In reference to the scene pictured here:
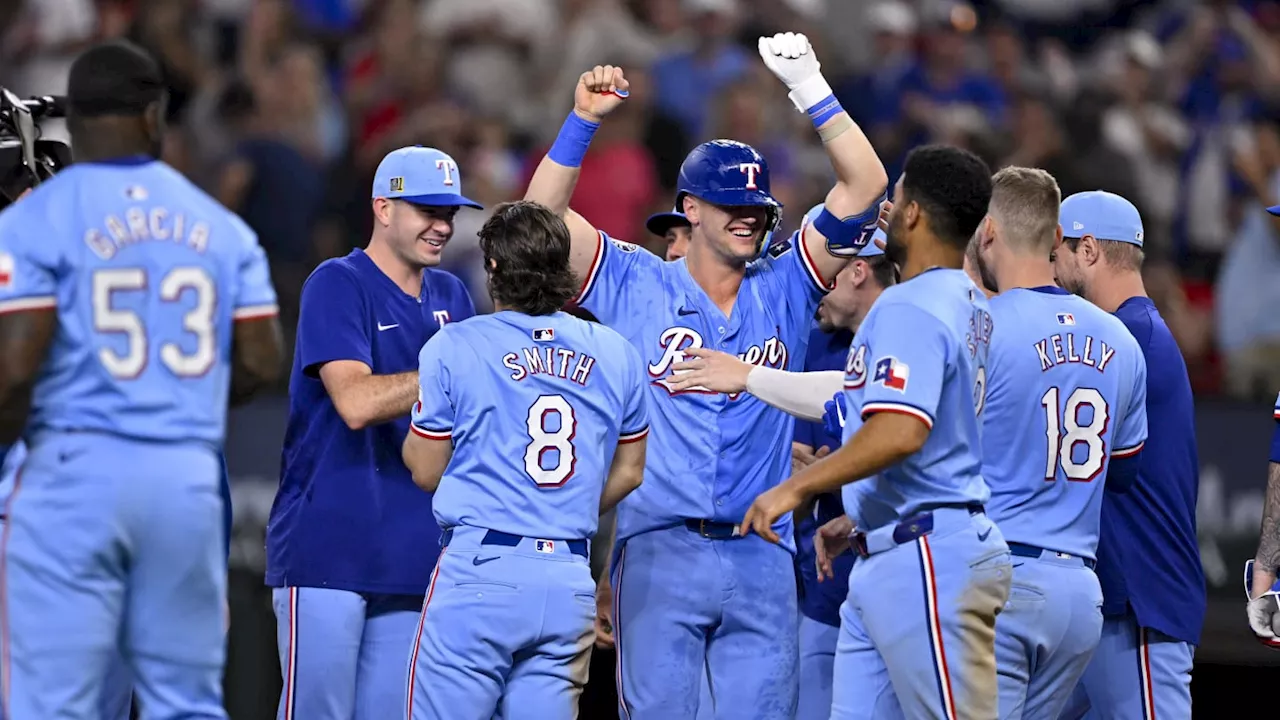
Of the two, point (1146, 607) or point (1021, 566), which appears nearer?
point (1021, 566)

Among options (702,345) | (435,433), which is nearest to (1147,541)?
(702,345)

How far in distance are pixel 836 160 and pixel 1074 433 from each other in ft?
4.49

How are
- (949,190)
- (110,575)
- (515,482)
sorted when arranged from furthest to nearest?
1. (515,482)
2. (949,190)
3. (110,575)

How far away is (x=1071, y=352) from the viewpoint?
5.76 meters

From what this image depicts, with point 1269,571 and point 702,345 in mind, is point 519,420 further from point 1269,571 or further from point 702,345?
point 1269,571

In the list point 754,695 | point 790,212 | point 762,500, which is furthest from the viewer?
point 790,212

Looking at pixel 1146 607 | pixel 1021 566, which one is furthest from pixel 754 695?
pixel 1146 607

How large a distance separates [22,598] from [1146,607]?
3.97 metres

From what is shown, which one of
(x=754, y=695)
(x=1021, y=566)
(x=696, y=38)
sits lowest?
(x=754, y=695)

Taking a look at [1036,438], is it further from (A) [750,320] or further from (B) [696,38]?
(B) [696,38]

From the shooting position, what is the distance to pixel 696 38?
12844 millimetres

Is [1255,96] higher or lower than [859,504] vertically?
higher

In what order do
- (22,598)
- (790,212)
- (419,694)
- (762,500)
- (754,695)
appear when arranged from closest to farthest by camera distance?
1. (22,598)
2. (762,500)
3. (419,694)
4. (754,695)
5. (790,212)

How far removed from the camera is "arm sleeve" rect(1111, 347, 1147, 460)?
234 inches
